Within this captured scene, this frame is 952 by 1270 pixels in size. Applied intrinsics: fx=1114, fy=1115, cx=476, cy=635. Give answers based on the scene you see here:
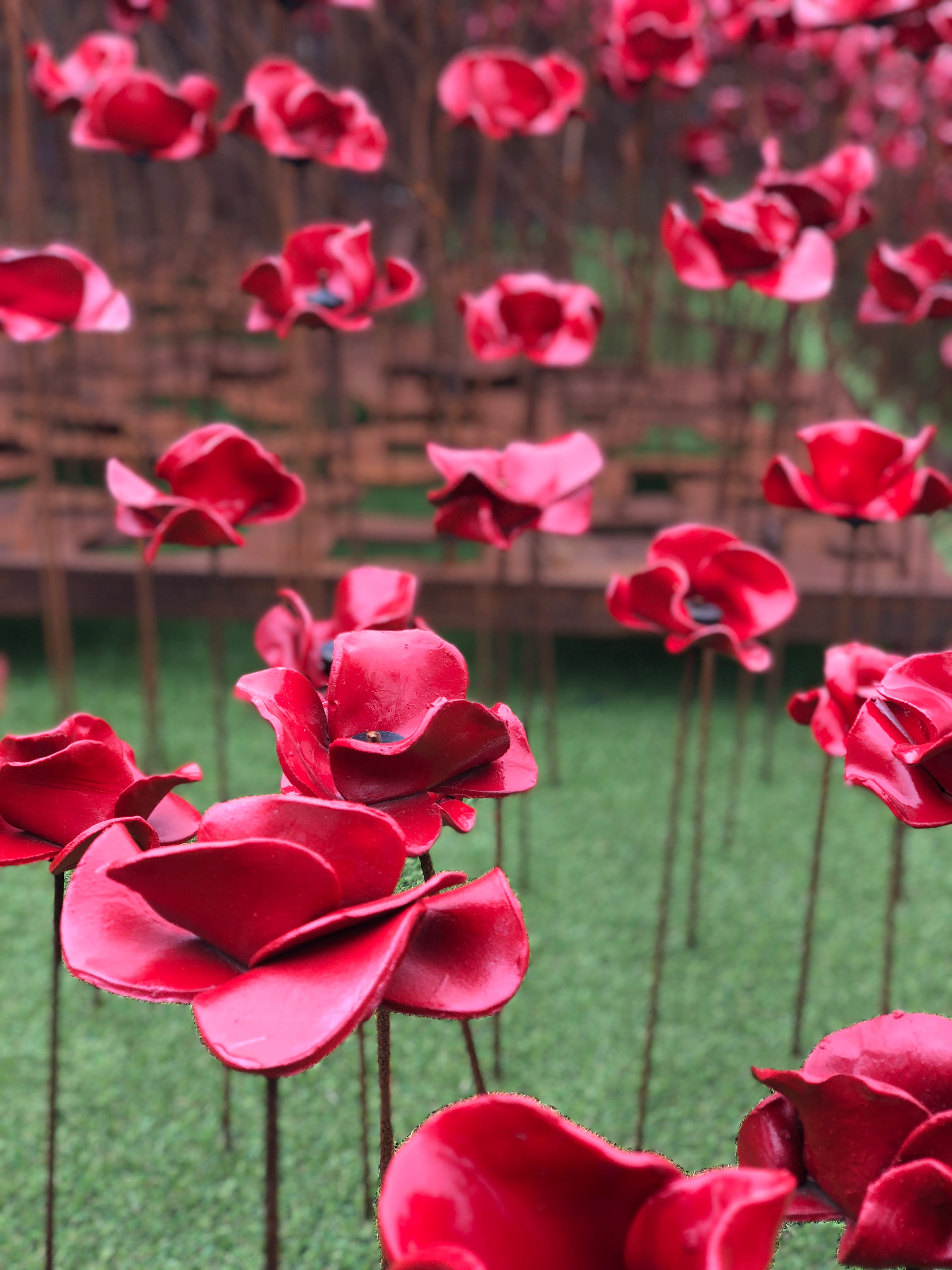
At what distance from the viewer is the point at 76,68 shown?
1.14 m

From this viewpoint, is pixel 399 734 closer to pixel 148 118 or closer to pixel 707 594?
pixel 707 594

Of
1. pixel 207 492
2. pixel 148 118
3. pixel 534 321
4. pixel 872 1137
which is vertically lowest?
pixel 872 1137

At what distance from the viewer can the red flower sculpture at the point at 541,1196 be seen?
0.76 ft

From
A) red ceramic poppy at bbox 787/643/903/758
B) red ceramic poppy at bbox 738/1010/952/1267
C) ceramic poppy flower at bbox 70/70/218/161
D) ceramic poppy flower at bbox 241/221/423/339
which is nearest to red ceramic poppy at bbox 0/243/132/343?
ceramic poppy flower at bbox 241/221/423/339

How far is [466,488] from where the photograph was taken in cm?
61

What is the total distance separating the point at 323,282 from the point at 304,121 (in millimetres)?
200

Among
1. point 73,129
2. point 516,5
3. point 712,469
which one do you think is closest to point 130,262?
point 516,5

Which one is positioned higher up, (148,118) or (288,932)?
(148,118)

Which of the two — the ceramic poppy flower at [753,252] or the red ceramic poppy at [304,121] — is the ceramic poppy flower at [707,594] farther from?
the red ceramic poppy at [304,121]

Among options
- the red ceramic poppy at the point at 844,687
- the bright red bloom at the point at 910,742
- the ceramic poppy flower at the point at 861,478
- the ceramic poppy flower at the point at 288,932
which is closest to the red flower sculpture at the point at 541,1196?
the ceramic poppy flower at the point at 288,932

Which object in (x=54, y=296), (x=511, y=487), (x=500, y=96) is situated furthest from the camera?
(x=500, y=96)

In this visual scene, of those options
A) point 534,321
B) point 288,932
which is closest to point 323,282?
point 534,321

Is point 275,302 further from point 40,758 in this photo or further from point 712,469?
point 712,469

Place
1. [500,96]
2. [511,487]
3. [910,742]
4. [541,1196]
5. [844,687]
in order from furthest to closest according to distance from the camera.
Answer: [500,96] → [511,487] → [844,687] → [910,742] → [541,1196]
